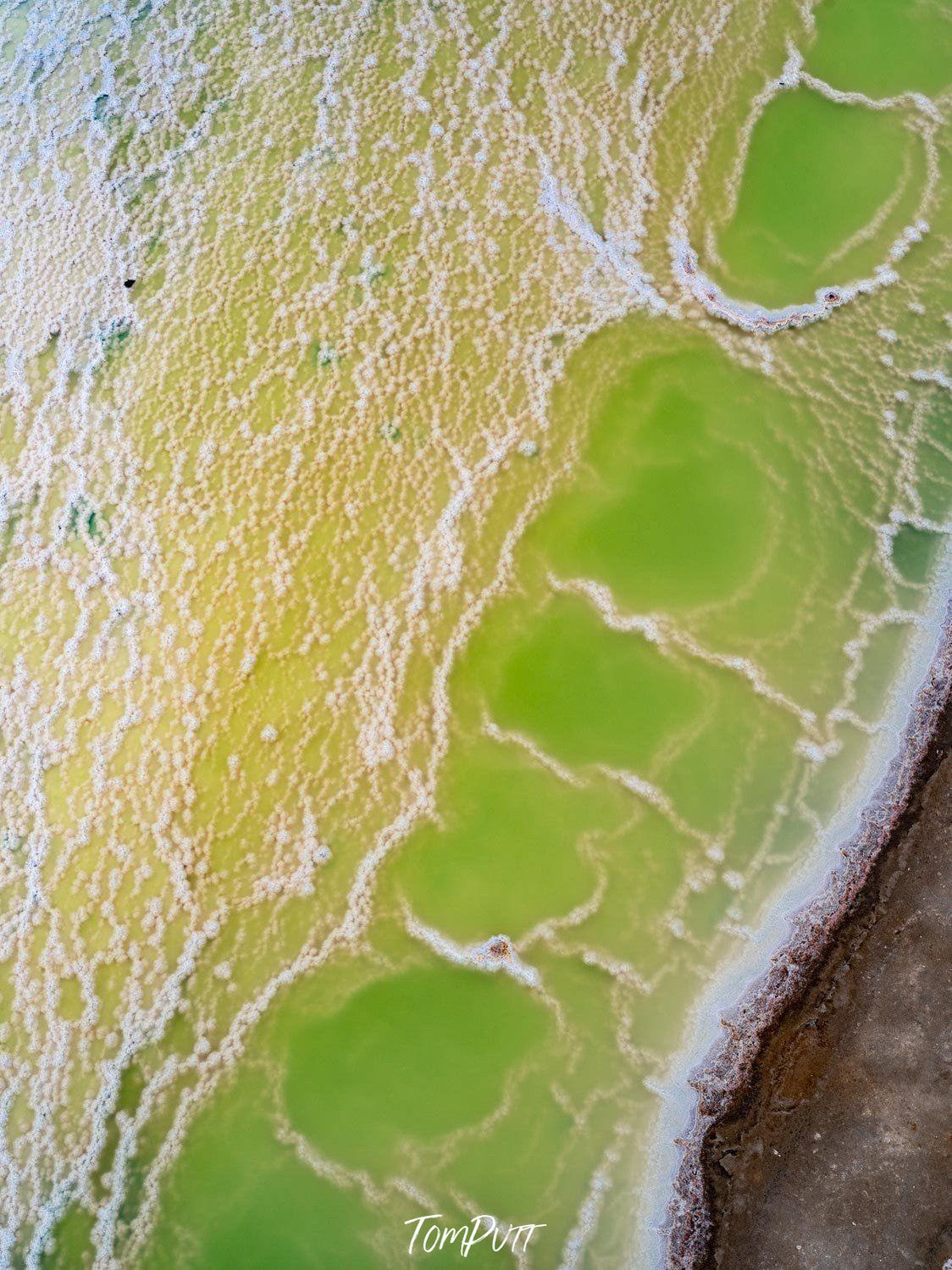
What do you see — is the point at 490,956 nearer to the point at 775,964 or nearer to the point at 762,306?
the point at 775,964

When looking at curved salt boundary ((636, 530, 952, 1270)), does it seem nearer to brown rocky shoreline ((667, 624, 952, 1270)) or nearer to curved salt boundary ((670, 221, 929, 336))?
brown rocky shoreline ((667, 624, 952, 1270))

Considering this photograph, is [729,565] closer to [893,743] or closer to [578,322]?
[893,743]

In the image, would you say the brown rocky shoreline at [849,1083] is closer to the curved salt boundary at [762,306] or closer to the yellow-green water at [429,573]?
the yellow-green water at [429,573]

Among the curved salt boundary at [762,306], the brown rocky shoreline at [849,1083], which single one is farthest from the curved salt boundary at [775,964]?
the curved salt boundary at [762,306]

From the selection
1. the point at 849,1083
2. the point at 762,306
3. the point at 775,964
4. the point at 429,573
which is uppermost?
the point at 762,306

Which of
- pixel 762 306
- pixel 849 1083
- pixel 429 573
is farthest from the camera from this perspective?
pixel 762 306

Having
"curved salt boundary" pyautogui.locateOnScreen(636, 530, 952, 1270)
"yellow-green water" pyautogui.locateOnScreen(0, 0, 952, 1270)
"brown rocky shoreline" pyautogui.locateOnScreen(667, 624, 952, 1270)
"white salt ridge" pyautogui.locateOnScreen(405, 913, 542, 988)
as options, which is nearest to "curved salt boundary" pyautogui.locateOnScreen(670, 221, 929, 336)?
"yellow-green water" pyautogui.locateOnScreen(0, 0, 952, 1270)

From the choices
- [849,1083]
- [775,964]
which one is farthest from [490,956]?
[849,1083]

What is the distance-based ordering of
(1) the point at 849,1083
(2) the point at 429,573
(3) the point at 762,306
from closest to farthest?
(1) the point at 849,1083 → (2) the point at 429,573 → (3) the point at 762,306
